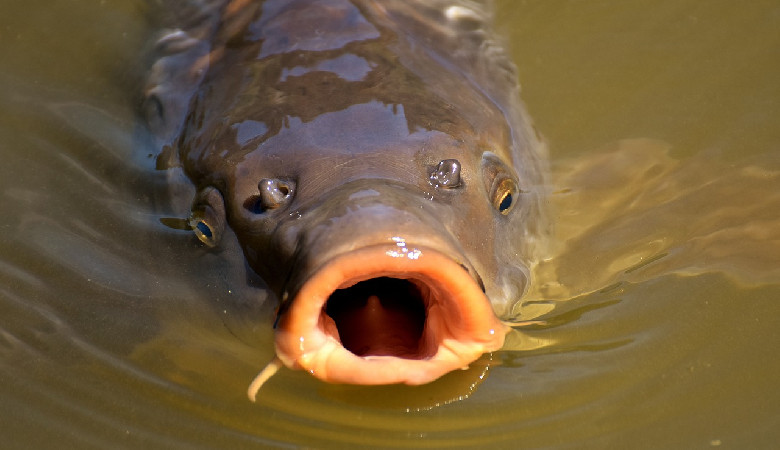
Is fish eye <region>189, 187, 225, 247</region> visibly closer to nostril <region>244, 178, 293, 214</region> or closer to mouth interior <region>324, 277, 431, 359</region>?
nostril <region>244, 178, 293, 214</region>

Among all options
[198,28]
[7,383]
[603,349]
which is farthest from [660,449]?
[198,28]

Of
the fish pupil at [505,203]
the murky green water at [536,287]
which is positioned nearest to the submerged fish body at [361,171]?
the fish pupil at [505,203]

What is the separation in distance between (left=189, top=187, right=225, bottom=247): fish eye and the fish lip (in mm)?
526

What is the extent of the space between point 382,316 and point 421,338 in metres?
0.12

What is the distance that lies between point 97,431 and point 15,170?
1.54m

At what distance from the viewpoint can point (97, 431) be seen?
2.85 metres

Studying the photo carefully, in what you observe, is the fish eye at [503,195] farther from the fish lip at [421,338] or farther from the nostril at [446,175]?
the fish lip at [421,338]

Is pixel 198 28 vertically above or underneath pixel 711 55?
above

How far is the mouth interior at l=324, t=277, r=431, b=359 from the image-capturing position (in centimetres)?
271

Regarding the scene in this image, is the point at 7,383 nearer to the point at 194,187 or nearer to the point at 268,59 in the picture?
the point at 194,187

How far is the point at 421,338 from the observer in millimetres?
2740

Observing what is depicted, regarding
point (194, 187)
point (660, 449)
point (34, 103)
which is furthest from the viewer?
point (34, 103)

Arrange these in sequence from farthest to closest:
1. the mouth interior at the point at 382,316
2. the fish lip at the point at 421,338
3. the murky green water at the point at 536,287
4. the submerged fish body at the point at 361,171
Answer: the murky green water at the point at 536,287, the mouth interior at the point at 382,316, the submerged fish body at the point at 361,171, the fish lip at the point at 421,338

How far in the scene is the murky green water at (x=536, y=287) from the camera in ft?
9.30
